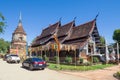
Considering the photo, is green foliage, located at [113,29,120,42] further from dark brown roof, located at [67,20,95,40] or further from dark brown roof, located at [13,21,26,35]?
dark brown roof, located at [13,21,26,35]

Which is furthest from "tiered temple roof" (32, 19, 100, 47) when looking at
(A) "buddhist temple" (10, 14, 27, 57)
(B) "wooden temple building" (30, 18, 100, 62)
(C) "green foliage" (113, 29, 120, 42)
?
(C) "green foliage" (113, 29, 120, 42)

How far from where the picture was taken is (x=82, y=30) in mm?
36750

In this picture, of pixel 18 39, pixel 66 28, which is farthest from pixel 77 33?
pixel 18 39

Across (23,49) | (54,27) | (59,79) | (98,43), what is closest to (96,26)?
(98,43)

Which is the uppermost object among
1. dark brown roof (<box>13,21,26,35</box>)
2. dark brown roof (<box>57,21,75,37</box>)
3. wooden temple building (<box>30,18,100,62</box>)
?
dark brown roof (<box>13,21,26,35</box>)

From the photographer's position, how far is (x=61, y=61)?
33000 millimetres

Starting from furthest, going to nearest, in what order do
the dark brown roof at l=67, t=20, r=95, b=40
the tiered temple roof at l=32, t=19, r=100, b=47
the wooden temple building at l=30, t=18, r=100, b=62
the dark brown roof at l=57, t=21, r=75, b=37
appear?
the dark brown roof at l=57, t=21, r=75, b=37 → the dark brown roof at l=67, t=20, r=95, b=40 → the tiered temple roof at l=32, t=19, r=100, b=47 → the wooden temple building at l=30, t=18, r=100, b=62

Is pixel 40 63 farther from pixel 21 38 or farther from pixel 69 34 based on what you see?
pixel 21 38

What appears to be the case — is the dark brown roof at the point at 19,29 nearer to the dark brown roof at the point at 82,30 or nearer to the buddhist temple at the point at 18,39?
the buddhist temple at the point at 18,39

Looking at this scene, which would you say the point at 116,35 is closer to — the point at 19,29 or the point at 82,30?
the point at 82,30

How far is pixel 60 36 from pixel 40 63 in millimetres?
18473

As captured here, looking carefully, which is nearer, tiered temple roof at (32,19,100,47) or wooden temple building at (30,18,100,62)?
wooden temple building at (30,18,100,62)

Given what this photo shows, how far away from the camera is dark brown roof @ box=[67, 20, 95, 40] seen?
3444 cm

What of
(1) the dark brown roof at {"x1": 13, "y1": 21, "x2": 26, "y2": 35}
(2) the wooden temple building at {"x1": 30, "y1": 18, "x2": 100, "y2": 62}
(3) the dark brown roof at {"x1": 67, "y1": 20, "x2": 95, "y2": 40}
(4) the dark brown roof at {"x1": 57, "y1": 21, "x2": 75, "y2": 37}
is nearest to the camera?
(2) the wooden temple building at {"x1": 30, "y1": 18, "x2": 100, "y2": 62}
